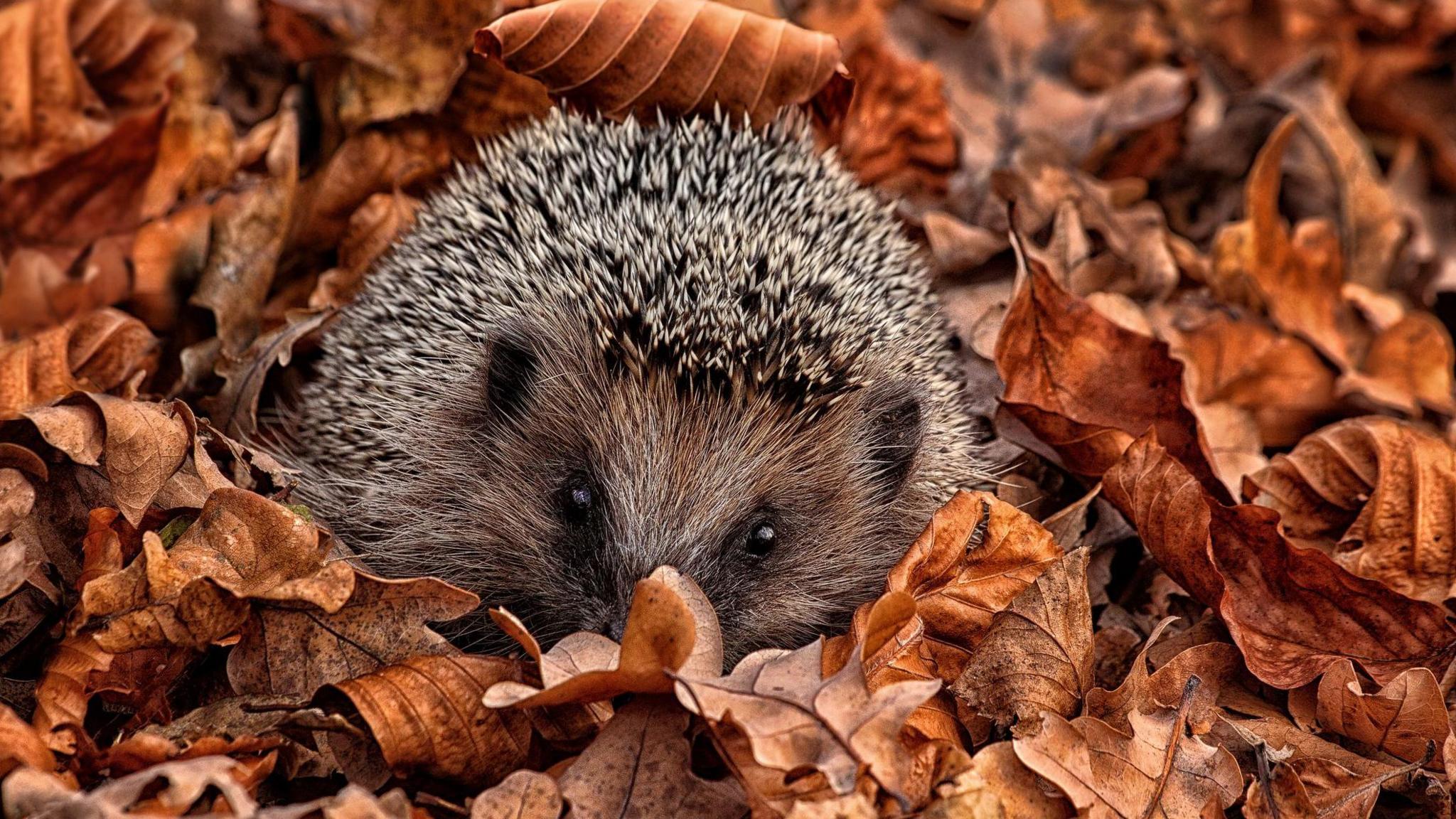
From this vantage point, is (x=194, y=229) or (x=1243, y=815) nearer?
(x=1243, y=815)

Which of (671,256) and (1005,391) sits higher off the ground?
(671,256)

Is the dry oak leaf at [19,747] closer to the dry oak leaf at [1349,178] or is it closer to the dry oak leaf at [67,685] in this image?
the dry oak leaf at [67,685]

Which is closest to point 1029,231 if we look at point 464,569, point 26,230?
point 464,569

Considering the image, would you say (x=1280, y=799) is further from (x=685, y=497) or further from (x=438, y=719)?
(x=438, y=719)

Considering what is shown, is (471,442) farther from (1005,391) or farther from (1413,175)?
(1413,175)

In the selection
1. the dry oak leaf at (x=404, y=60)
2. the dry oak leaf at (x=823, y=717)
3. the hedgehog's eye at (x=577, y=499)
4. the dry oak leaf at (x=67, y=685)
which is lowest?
the hedgehog's eye at (x=577, y=499)

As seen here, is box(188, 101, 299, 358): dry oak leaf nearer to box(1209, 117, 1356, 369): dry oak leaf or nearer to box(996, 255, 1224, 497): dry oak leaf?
box(996, 255, 1224, 497): dry oak leaf

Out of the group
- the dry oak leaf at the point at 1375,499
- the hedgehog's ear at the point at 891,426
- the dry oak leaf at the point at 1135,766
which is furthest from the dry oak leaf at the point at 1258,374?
the dry oak leaf at the point at 1135,766
